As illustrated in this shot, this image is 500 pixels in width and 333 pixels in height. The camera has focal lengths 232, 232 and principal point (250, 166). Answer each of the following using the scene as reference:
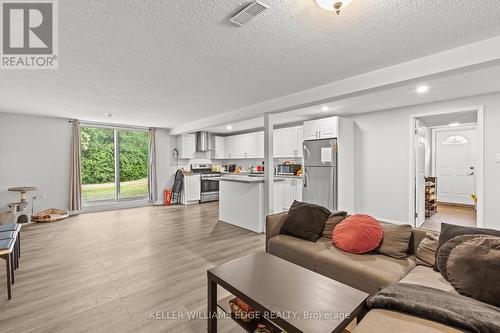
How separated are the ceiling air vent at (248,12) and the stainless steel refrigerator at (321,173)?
12.0 ft

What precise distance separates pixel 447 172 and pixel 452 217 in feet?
7.69

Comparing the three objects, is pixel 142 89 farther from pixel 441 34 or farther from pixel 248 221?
pixel 441 34

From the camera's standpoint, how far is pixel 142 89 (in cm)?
349

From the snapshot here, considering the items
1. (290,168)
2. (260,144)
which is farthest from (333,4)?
(260,144)

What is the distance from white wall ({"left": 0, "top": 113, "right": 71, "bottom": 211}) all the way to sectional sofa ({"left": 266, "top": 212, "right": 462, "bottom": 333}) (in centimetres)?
582

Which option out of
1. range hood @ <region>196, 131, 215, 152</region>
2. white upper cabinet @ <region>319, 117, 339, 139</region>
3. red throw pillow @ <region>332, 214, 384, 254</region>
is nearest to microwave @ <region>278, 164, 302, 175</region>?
white upper cabinet @ <region>319, 117, 339, 139</region>

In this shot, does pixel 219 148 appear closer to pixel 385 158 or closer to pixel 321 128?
pixel 321 128

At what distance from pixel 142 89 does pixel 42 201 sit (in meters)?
4.28

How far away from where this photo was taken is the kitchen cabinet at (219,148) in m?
8.25

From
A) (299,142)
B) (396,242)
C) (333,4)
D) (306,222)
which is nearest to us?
(333,4)

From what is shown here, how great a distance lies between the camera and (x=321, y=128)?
17.0 ft

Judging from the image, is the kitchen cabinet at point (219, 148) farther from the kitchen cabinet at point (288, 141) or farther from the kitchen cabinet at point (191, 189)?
the kitchen cabinet at point (288, 141)

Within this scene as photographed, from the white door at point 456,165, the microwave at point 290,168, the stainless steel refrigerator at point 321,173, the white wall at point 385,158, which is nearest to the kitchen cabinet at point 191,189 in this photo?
the microwave at point 290,168

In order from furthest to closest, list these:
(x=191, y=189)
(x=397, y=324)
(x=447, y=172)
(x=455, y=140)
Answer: (x=191, y=189) < (x=447, y=172) < (x=455, y=140) < (x=397, y=324)
